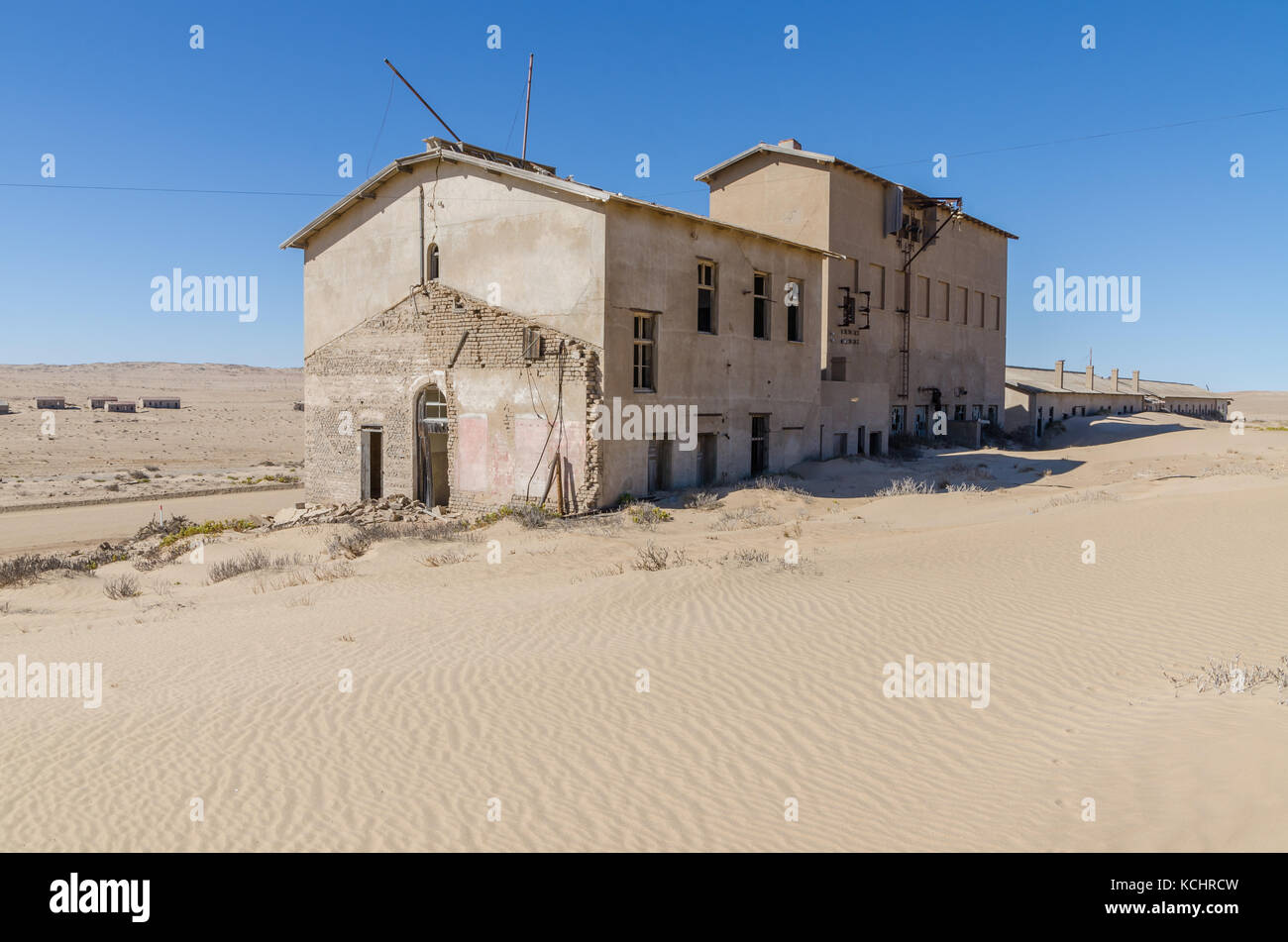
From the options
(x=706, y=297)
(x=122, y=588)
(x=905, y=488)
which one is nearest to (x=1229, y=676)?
(x=122, y=588)

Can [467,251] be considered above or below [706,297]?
above

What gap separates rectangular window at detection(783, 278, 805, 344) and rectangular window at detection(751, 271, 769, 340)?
46.6 inches

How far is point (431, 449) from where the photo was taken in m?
22.8

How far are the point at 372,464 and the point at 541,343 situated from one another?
7102mm

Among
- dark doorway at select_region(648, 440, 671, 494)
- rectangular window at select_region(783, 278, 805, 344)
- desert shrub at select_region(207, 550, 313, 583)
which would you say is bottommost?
desert shrub at select_region(207, 550, 313, 583)

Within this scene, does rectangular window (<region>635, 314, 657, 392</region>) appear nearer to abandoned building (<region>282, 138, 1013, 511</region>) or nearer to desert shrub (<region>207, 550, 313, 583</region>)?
abandoned building (<region>282, 138, 1013, 511</region>)

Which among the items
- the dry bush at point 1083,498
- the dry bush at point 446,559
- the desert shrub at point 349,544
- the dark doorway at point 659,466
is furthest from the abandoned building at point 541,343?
the dry bush at point 1083,498

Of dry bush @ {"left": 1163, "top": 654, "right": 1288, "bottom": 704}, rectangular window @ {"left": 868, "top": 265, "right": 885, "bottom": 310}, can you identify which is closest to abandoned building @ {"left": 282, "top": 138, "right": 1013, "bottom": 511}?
rectangular window @ {"left": 868, "top": 265, "right": 885, "bottom": 310}

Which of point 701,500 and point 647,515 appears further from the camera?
point 701,500

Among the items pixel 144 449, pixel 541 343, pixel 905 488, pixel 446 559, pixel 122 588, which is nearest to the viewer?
pixel 122 588

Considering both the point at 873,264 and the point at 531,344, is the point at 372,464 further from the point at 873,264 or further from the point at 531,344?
the point at 873,264

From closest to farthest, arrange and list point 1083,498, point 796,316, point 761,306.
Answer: point 1083,498, point 761,306, point 796,316

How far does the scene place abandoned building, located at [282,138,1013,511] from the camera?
19.7 meters
